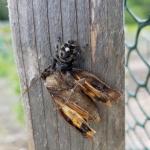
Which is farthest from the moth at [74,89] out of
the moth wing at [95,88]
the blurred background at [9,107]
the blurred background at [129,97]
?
the blurred background at [9,107]

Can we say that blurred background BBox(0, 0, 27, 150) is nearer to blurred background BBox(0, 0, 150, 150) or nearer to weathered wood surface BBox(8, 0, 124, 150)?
blurred background BBox(0, 0, 150, 150)

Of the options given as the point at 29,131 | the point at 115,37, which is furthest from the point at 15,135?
the point at 115,37

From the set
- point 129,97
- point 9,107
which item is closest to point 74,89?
point 129,97

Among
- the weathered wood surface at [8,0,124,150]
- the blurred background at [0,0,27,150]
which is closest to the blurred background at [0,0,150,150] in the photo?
the blurred background at [0,0,27,150]

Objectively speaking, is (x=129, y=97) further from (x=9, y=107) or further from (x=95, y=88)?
(x=9, y=107)

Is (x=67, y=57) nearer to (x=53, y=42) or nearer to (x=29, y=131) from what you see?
(x=53, y=42)

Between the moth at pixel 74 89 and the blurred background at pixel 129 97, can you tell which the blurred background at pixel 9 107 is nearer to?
the blurred background at pixel 129 97
